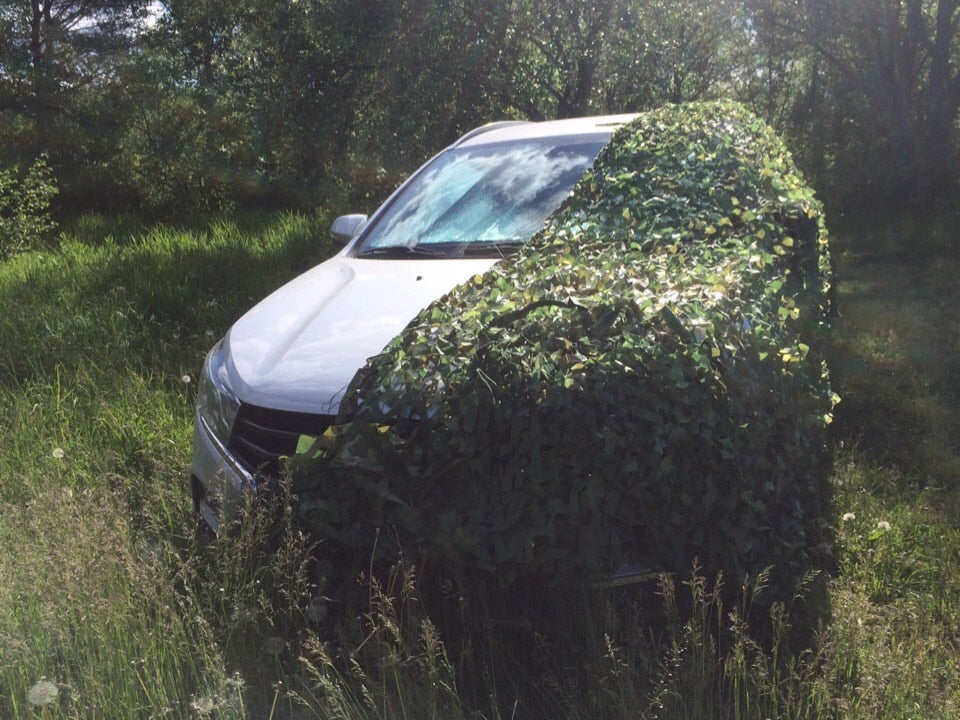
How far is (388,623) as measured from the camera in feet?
8.48

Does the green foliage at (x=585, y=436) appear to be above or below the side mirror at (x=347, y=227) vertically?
below

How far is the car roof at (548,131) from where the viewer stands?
5270mm

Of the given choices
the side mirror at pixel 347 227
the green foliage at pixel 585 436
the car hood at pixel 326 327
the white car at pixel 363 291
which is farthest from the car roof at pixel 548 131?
the green foliage at pixel 585 436

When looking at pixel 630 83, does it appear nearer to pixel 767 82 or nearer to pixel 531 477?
pixel 767 82

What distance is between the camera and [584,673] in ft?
9.62

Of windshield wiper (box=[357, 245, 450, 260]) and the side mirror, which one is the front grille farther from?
the side mirror

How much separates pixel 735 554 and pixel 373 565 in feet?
3.42

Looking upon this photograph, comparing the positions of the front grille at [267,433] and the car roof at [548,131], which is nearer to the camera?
the front grille at [267,433]

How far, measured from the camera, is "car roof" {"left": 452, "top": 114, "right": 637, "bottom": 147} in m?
5.27

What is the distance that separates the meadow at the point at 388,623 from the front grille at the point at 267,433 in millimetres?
301

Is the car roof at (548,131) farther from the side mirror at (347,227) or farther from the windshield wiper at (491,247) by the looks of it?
the windshield wiper at (491,247)

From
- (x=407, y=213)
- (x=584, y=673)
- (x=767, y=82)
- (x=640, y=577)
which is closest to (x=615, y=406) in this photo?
(x=640, y=577)

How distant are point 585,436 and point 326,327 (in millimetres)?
1325

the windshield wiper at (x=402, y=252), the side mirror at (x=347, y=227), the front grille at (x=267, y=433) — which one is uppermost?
the side mirror at (x=347, y=227)
